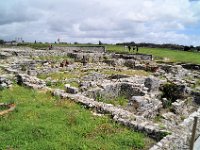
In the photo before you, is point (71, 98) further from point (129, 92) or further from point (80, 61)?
point (80, 61)

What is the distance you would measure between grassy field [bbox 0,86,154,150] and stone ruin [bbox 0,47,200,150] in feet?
2.30

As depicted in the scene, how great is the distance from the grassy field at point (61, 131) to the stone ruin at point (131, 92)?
70cm

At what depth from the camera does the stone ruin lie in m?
10.9

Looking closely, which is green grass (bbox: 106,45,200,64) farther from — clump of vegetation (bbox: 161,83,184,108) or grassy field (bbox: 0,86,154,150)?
grassy field (bbox: 0,86,154,150)

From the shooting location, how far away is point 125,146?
9367 millimetres

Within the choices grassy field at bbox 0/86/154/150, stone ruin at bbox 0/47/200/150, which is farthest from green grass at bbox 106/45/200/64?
grassy field at bbox 0/86/154/150

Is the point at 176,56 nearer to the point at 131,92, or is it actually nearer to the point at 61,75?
the point at 61,75

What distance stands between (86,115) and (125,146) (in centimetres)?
287

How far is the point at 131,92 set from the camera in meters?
19.0

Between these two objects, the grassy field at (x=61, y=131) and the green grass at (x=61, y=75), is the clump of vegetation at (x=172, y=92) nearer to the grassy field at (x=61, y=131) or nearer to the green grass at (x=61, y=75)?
the green grass at (x=61, y=75)

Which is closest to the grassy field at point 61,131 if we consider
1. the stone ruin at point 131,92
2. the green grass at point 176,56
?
the stone ruin at point 131,92

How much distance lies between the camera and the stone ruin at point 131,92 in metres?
10.9

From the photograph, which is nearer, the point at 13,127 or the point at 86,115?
the point at 13,127

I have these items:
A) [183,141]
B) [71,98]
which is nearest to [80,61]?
[71,98]
